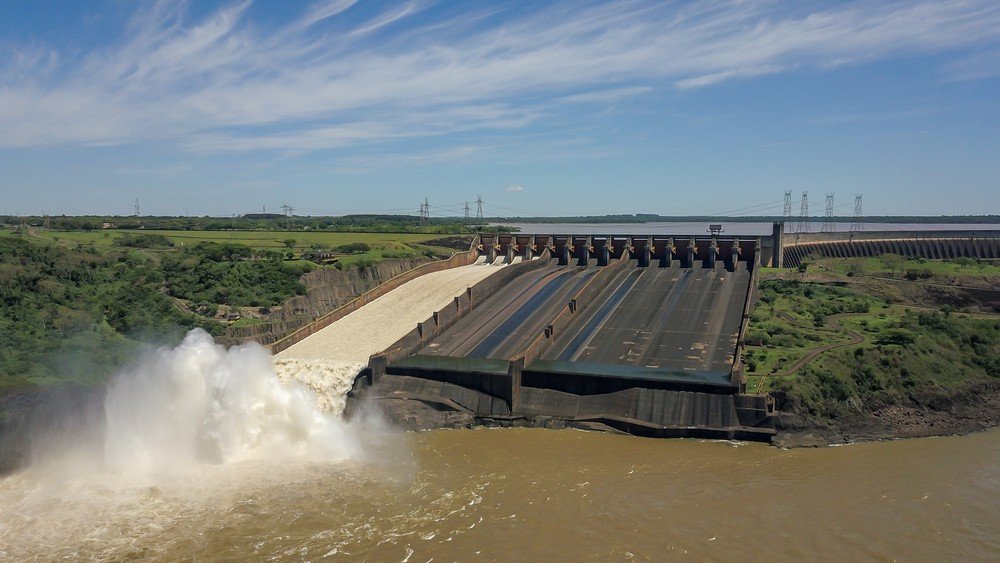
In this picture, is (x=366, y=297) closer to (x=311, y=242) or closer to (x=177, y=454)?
(x=177, y=454)

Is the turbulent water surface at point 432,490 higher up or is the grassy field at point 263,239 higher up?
the grassy field at point 263,239

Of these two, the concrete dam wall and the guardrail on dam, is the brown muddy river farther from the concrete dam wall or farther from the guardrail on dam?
the concrete dam wall

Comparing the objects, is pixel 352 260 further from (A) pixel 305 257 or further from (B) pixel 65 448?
(B) pixel 65 448

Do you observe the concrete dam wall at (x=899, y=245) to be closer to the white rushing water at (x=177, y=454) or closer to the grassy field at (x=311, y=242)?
the grassy field at (x=311, y=242)

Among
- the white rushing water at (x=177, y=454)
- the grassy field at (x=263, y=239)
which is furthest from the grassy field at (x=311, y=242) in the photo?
the white rushing water at (x=177, y=454)

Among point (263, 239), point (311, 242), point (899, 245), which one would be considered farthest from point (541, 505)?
point (899, 245)

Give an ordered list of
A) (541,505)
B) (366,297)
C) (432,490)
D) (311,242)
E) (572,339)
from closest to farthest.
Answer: (541,505)
(432,490)
(572,339)
(366,297)
(311,242)
